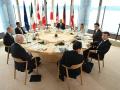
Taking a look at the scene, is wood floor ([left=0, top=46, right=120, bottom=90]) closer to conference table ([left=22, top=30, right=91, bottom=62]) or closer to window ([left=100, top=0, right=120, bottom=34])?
conference table ([left=22, top=30, right=91, bottom=62])

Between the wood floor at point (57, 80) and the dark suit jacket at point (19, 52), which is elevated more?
the dark suit jacket at point (19, 52)

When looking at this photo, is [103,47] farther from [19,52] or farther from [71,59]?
[19,52]

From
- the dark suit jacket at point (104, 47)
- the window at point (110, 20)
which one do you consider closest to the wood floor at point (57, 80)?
the dark suit jacket at point (104, 47)

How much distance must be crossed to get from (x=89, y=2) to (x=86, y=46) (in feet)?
9.18

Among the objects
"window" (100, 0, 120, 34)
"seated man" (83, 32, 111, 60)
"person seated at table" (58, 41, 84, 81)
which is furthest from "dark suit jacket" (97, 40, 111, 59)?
"window" (100, 0, 120, 34)

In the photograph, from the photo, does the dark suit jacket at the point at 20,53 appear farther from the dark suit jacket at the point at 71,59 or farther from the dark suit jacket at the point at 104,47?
the dark suit jacket at the point at 104,47

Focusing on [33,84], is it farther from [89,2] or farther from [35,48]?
[89,2]

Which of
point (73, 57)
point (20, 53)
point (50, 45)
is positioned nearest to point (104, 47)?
point (73, 57)

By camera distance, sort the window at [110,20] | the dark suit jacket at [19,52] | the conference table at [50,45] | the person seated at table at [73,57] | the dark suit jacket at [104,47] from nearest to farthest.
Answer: the person seated at table at [73,57] → the dark suit jacket at [19,52] → the conference table at [50,45] → the dark suit jacket at [104,47] → the window at [110,20]

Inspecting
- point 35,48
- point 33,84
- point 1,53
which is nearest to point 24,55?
point 35,48

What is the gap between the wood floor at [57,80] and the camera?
9.84ft

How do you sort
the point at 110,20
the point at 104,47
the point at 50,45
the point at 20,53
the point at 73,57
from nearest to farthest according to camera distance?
the point at 73,57 < the point at 20,53 < the point at 104,47 < the point at 50,45 < the point at 110,20

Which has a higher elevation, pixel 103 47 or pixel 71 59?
pixel 103 47

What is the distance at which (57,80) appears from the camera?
127 inches
